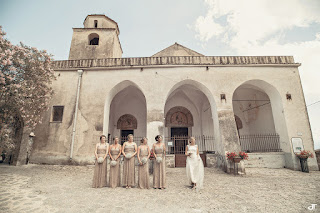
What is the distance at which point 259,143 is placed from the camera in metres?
11.7

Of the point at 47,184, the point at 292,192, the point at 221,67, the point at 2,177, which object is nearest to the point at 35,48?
the point at 2,177

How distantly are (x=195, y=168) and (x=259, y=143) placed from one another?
9168mm

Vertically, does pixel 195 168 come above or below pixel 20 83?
below

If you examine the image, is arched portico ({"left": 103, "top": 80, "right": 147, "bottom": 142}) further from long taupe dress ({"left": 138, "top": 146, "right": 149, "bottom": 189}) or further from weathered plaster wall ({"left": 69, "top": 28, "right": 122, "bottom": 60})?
long taupe dress ({"left": 138, "top": 146, "right": 149, "bottom": 189})

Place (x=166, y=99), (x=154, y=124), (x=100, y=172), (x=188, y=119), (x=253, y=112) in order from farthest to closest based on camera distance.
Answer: (x=188, y=119) → (x=253, y=112) → (x=166, y=99) → (x=154, y=124) → (x=100, y=172)

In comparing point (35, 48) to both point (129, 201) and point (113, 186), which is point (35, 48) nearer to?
point (113, 186)

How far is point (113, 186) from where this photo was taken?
4.92 m

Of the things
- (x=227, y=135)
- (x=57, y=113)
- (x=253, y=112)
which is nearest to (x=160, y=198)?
(x=227, y=135)

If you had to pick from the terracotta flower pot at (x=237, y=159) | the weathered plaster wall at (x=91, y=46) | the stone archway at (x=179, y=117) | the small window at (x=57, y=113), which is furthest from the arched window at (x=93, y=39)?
the terracotta flower pot at (x=237, y=159)

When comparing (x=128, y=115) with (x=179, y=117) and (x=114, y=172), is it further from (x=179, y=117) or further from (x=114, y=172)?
(x=114, y=172)

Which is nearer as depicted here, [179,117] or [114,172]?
[114,172]

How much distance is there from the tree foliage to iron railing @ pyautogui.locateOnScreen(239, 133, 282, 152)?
13.0 m

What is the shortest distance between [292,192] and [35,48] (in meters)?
11.2

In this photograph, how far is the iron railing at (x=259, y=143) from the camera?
10.4 meters
